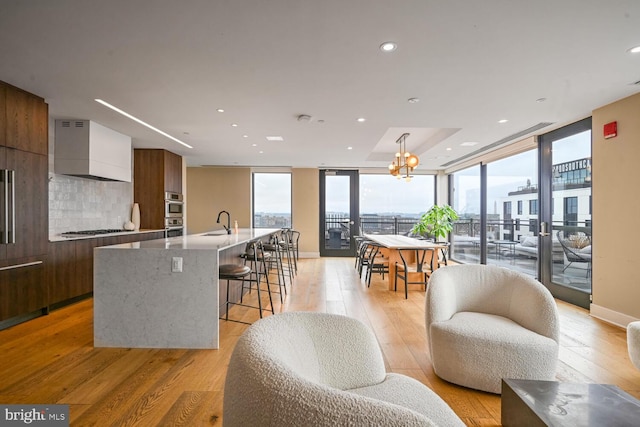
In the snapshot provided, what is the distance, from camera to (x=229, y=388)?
2.94ft

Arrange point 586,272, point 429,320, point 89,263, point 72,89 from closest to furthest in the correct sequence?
1. point 429,320
2. point 72,89
3. point 586,272
4. point 89,263

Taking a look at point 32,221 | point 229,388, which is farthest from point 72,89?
point 229,388

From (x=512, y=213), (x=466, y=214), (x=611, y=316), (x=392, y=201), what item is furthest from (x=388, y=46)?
(x=392, y=201)

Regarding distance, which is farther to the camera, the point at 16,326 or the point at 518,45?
the point at 16,326

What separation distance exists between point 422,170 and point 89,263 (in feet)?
25.5

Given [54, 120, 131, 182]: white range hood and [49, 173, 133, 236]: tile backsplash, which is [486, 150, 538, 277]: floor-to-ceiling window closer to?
[54, 120, 131, 182]: white range hood

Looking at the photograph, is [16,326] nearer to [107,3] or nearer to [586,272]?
[107,3]

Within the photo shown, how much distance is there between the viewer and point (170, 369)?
8.14 ft

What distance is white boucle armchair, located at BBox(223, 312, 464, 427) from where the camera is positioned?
27.8 inches

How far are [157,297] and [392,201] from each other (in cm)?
724

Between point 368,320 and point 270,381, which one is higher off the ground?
point 270,381

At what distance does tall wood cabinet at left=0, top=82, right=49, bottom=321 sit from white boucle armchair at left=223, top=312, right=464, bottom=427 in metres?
3.71

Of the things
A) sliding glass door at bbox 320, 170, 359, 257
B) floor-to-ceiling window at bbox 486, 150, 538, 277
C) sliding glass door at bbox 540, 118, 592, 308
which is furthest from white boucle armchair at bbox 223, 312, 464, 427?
sliding glass door at bbox 320, 170, 359, 257

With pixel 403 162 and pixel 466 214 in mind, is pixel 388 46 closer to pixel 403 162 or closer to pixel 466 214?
pixel 403 162
